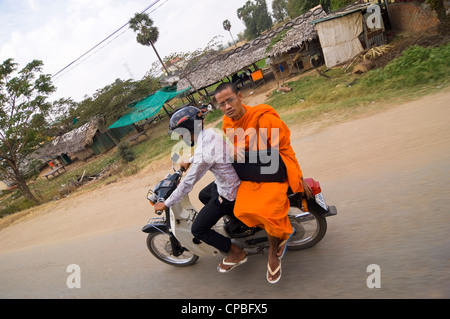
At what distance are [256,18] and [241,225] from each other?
2659 inches

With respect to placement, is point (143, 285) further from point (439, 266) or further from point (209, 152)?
point (439, 266)

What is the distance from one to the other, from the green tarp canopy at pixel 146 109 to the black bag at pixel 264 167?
18.6m

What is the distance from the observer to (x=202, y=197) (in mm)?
3049

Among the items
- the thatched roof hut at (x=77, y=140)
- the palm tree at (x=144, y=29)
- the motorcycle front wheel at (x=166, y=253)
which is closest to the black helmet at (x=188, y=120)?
the motorcycle front wheel at (x=166, y=253)

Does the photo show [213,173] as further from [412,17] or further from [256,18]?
[256,18]

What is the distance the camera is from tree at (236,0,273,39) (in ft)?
194

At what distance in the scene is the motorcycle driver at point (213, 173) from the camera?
2217mm

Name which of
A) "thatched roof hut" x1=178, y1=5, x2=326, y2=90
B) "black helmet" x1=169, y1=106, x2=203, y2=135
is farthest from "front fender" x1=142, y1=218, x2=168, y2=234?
"thatched roof hut" x1=178, y1=5, x2=326, y2=90

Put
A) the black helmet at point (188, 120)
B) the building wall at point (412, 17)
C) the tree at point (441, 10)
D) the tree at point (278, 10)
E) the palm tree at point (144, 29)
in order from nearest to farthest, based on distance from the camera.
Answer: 1. the black helmet at point (188, 120)
2. the tree at point (441, 10)
3. the building wall at point (412, 17)
4. the palm tree at point (144, 29)
5. the tree at point (278, 10)

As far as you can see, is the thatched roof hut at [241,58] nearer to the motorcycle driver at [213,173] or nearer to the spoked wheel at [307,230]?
the spoked wheel at [307,230]

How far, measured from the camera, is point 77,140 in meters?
23.5

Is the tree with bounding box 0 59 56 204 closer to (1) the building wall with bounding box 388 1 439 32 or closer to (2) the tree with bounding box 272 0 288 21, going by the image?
(1) the building wall with bounding box 388 1 439 32

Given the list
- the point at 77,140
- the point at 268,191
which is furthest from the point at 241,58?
the point at 268,191

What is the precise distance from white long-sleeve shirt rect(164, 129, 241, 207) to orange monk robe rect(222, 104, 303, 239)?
0.12 meters
